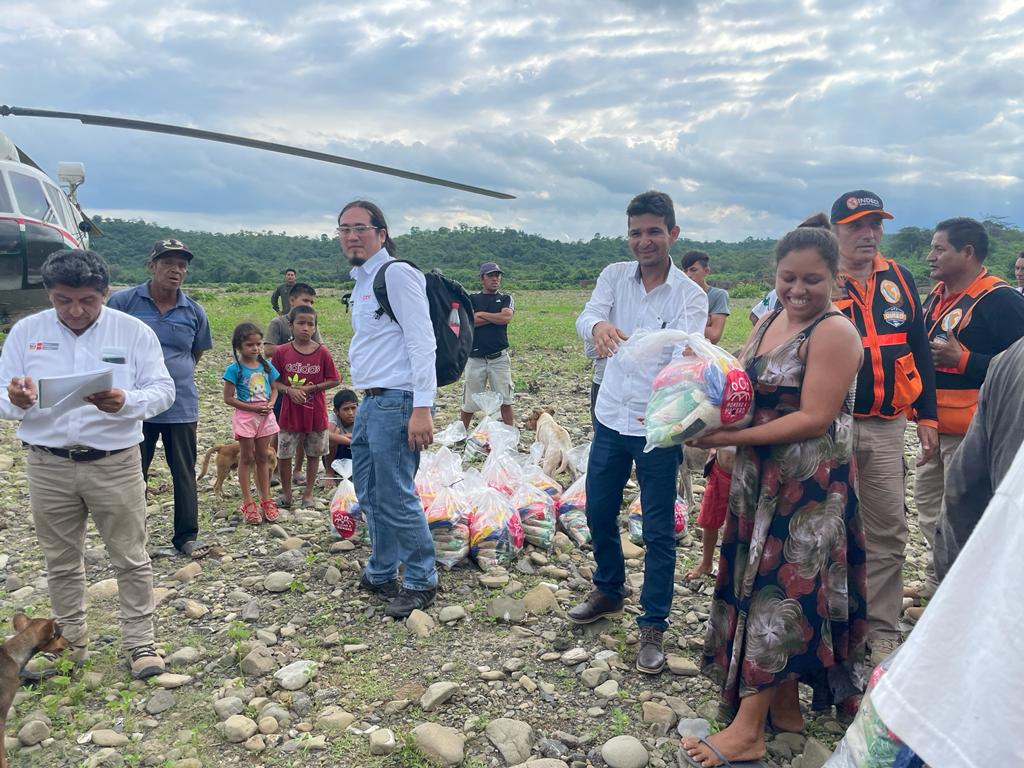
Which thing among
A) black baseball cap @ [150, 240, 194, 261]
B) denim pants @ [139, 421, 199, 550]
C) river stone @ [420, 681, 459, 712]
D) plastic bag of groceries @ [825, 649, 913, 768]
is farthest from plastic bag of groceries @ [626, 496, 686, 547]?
black baseball cap @ [150, 240, 194, 261]

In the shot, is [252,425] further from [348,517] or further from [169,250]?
[169,250]

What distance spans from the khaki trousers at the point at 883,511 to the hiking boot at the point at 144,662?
3.58m

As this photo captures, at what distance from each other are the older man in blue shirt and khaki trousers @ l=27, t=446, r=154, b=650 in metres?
1.42

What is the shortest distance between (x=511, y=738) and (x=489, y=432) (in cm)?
373

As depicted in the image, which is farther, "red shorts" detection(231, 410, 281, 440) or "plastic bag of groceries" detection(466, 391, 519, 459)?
"plastic bag of groceries" detection(466, 391, 519, 459)

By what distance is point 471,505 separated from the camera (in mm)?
4910

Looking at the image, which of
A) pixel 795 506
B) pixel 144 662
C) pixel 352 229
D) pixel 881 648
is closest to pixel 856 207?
pixel 795 506

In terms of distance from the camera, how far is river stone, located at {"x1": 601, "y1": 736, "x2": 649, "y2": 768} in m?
2.76

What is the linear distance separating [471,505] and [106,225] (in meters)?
82.7

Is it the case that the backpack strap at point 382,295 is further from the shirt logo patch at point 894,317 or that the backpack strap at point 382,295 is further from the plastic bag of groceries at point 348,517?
the shirt logo patch at point 894,317

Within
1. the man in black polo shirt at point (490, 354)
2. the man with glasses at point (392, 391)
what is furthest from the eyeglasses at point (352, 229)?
the man in black polo shirt at point (490, 354)

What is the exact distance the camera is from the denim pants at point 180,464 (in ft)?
15.9

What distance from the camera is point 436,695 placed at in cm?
313

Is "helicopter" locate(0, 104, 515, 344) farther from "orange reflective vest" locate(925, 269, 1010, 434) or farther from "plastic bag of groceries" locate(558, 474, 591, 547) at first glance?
"orange reflective vest" locate(925, 269, 1010, 434)
